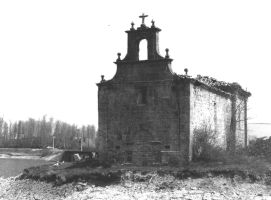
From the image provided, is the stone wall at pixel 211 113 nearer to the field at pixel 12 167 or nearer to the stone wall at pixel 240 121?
Answer: the stone wall at pixel 240 121

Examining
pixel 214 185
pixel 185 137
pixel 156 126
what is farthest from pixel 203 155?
pixel 214 185

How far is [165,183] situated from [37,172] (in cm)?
968

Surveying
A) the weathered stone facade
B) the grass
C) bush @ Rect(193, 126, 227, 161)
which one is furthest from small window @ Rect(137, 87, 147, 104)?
the grass

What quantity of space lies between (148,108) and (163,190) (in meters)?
7.36

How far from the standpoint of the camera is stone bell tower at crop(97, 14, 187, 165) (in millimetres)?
28516

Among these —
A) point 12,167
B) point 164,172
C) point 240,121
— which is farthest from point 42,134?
point 164,172

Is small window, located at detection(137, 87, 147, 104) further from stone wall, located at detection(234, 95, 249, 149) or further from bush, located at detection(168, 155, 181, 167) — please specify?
stone wall, located at detection(234, 95, 249, 149)

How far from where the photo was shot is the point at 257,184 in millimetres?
23516

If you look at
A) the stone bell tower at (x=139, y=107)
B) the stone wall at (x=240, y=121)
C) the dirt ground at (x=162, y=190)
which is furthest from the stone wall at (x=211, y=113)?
the dirt ground at (x=162, y=190)

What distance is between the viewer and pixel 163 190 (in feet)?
75.5

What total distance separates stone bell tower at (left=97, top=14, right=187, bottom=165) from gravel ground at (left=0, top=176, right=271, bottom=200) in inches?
181

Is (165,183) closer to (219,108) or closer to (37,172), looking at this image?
(37,172)

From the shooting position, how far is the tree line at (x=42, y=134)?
9264 cm

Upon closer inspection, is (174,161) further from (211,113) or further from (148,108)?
(211,113)
